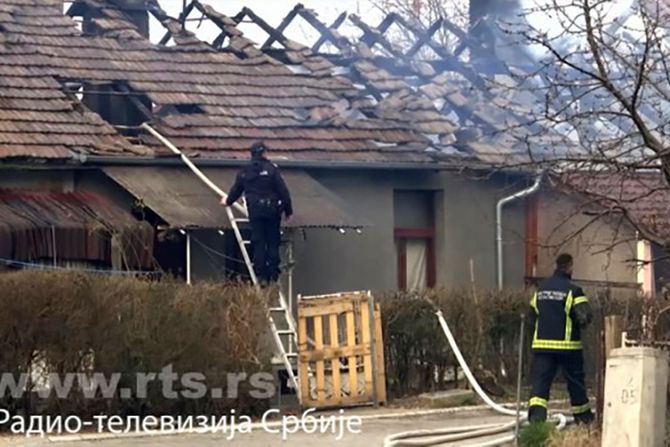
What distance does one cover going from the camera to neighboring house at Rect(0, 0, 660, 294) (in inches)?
749

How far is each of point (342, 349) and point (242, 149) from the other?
5332mm

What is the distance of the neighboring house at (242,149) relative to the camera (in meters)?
19.0

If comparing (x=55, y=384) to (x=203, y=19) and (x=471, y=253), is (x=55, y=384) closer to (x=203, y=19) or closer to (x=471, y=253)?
(x=471, y=253)

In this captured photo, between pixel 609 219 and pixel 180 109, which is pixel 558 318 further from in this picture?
pixel 180 109

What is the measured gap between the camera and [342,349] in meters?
16.0

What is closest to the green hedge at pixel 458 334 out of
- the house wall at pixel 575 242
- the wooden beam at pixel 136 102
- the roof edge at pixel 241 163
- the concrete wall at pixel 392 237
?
the roof edge at pixel 241 163

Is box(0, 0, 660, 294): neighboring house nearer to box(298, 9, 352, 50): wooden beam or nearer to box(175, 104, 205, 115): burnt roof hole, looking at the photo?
box(175, 104, 205, 115): burnt roof hole

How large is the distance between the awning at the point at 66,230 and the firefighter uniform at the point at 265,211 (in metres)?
1.68

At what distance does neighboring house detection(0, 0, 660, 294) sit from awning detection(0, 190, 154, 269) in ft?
0.09

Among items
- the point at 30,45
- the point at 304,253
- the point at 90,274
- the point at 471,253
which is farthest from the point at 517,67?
the point at 90,274

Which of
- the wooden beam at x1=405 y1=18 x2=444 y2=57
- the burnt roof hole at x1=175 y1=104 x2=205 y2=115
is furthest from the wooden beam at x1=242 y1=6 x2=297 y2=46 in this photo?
the burnt roof hole at x1=175 y1=104 x2=205 y2=115

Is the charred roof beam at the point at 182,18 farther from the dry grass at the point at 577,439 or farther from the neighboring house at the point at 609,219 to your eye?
the dry grass at the point at 577,439

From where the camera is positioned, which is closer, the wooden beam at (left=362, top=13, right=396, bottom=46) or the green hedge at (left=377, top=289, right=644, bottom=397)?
the green hedge at (left=377, top=289, right=644, bottom=397)

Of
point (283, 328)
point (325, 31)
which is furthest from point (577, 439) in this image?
point (325, 31)
